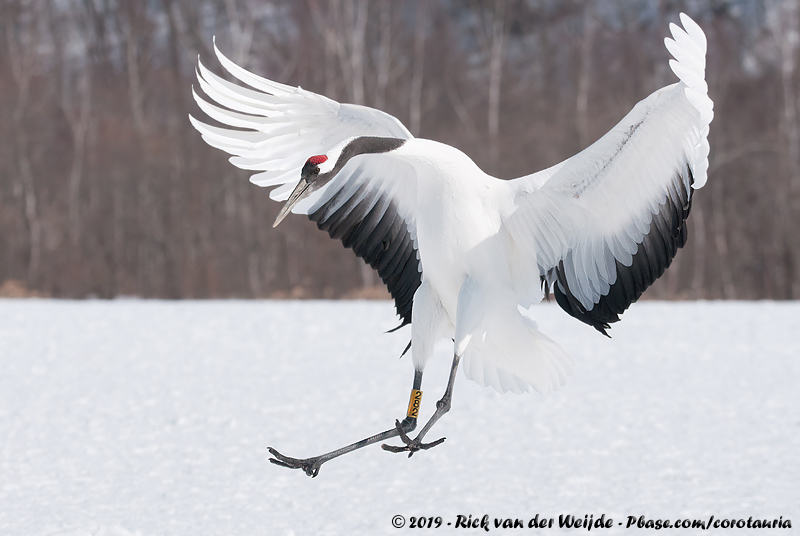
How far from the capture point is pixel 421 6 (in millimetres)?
19688

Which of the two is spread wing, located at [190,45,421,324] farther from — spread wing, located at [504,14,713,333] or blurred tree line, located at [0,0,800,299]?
blurred tree line, located at [0,0,800,299]

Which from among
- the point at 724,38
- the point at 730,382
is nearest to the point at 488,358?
the point at 730,382

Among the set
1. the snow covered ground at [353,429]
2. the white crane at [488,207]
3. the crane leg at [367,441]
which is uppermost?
the white crane at [488,207]

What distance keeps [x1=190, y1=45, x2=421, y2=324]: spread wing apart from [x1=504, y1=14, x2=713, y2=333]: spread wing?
2.06 feet

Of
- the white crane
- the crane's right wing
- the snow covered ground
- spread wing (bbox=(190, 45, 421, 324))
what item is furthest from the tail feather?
the snow covered ground

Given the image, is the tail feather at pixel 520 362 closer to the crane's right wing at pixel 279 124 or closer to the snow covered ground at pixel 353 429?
the crane's right wing at pixel 279 124

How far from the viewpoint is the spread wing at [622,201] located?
3.54 m

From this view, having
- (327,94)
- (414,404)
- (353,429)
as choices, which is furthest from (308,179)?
(327,94)

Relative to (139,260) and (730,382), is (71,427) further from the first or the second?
(139,260)

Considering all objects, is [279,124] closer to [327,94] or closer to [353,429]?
[353,429]

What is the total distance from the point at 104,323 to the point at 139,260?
7.53 metres

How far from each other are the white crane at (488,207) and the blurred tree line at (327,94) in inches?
483

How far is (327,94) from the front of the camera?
1769 centimetres

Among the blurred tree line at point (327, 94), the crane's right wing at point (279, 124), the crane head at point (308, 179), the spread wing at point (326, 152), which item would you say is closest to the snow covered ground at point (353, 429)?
the spread wing at point (326, 152)
